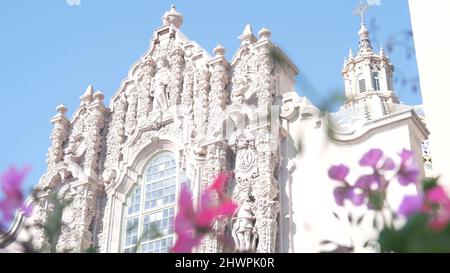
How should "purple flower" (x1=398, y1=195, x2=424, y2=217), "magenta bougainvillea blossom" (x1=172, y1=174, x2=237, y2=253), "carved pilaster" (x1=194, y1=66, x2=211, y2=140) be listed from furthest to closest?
"carved pilaster" (x1=194, y1=66, x2=211, y2=140)
"magenta bougainvillea blossom" (x1=172, y1=174, x2=237, y2=253)
"purple flower" (x1=398, y1=195, x2=424, y2=217)

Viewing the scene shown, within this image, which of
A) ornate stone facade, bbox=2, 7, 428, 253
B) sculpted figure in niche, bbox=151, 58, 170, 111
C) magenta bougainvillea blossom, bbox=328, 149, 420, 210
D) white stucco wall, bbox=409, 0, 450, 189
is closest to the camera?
magenta bougainvillea blossom, bbox=328, 149, 420, 210

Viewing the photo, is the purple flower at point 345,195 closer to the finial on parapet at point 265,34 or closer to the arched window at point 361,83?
the finial on parapet at point 265,34

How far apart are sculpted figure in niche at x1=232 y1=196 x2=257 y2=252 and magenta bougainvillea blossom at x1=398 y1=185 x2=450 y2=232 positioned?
10.0 meters

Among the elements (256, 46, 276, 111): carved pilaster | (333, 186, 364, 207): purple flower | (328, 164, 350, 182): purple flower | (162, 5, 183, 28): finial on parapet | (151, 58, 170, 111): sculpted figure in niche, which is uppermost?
(162, 5, 183, 28): finial on parapet

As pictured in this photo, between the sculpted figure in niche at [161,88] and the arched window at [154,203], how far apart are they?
51.3 inches

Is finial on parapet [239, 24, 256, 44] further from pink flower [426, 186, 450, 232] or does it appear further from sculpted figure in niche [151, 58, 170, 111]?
pink flower [426, 186, 450, 232]

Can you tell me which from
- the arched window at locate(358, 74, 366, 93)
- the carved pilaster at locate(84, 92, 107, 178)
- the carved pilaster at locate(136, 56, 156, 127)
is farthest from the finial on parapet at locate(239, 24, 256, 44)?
the arched window at locate(358, 74, 366, 93)

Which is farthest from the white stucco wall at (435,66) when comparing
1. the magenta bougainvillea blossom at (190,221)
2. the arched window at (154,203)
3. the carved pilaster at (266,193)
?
the arched window at (154,203)

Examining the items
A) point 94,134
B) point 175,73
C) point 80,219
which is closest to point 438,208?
point 80,219

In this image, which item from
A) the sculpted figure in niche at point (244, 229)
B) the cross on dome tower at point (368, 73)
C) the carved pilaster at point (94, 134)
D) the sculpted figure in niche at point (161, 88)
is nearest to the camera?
the sculpted figure in niche at point (244, 229)

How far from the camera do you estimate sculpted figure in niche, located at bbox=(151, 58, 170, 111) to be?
1783cm

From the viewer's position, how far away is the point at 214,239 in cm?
1409

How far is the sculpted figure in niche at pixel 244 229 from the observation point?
1391 cm
